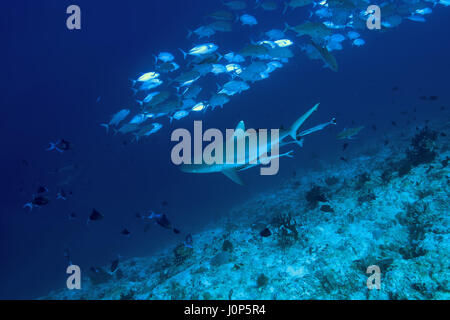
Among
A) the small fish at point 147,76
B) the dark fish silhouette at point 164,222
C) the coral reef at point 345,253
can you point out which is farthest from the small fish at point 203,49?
the coral reef at point 345,253

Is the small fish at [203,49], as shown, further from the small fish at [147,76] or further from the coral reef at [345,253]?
the coral reef at [345,253]

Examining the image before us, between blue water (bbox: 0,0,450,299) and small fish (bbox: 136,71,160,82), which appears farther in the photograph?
blue water (bbox: 0,0,450,299)

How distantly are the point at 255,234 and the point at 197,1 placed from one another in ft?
137

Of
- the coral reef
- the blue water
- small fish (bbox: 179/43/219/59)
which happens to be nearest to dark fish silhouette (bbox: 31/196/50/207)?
the coral reef

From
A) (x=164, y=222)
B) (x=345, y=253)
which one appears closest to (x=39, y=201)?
(x=164, y=222)

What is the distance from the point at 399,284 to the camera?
4.18 metres

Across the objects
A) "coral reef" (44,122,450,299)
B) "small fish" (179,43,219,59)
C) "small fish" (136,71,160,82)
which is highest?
"small fish" (179,43,219,59)

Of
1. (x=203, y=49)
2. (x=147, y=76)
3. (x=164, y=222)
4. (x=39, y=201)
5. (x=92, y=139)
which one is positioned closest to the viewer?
(x=164, y=222)

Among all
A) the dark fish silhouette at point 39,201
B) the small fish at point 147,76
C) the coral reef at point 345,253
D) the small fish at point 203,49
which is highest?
the small fish at point 203,49

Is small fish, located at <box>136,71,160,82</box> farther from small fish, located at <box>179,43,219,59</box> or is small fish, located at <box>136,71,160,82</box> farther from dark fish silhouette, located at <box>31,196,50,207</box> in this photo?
dark fish silhouette, located at <box>31,196,50,207</box>

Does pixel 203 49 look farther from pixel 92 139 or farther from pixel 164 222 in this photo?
pixel 92 139

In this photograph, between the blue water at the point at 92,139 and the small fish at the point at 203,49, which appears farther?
the blue water at the point at 92,139

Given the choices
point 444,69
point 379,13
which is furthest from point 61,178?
point 444,69

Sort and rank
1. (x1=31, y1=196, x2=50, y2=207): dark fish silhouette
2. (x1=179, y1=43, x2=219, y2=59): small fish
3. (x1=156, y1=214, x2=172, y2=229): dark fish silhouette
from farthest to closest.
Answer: (x1=179, y1=43, x2=219, y2=59): small fish
(x1=31, y1=196, x2=50, y2=207): dark fish silhouette
(x1=156, y1=214, x2=172, y2=229): dark fish silhouette
